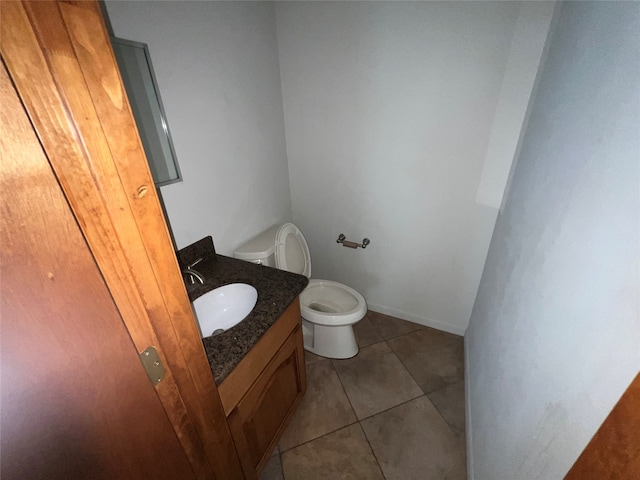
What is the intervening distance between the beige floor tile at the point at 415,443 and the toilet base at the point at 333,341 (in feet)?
1.44

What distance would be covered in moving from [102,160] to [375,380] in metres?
1.83

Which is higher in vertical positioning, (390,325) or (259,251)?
(259,251)

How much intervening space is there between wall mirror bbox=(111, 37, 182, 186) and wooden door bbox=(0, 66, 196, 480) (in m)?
0.78

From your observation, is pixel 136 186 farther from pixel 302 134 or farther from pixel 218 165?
pixel 302 134

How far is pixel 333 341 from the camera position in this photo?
184cm

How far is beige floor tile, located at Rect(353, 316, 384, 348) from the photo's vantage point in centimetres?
203

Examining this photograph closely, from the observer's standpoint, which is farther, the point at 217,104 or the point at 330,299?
the point at 330,299

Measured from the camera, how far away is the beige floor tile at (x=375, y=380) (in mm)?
1613

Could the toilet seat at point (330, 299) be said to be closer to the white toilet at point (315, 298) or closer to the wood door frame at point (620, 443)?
the white toilet at point (315, 298)

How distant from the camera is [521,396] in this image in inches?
34.6

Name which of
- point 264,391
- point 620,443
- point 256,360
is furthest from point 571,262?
point 264,391

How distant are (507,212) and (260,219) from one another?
57.0 inches

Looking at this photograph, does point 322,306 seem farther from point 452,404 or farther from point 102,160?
point 102,160

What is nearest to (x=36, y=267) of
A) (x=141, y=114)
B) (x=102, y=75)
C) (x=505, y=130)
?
(x=102, y=75)
